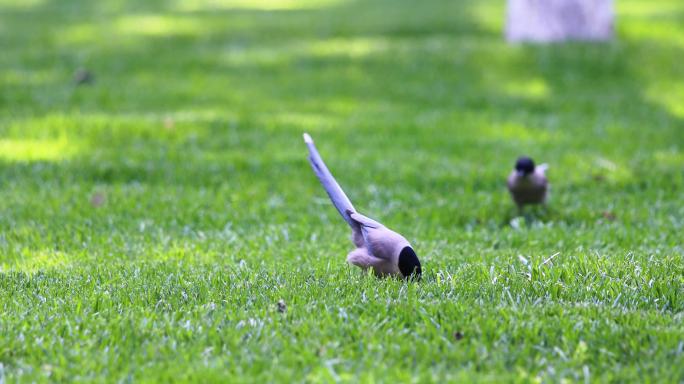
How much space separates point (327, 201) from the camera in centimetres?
729

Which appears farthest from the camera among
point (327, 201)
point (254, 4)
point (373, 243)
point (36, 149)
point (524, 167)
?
point (254, 4)

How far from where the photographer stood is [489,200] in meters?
7.20

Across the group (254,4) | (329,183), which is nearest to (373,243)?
(329,183)

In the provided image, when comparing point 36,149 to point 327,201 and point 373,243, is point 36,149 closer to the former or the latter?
point 327,201

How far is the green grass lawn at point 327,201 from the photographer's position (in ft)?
12.3

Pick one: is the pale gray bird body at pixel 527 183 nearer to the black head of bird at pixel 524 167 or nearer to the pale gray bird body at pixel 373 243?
the black head of bird at pixel 524 167

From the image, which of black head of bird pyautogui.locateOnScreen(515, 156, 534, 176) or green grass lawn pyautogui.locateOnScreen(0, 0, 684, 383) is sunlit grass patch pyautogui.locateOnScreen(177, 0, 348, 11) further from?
black head of bird pyautogui.locateOnScreen(515, 156, 534, 176)

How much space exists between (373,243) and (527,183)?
7.49 ft

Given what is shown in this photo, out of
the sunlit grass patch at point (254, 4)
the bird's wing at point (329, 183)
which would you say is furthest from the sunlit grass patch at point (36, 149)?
the sunlit grass patch at point (254, 4)

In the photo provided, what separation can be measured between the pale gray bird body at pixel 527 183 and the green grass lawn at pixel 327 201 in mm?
229

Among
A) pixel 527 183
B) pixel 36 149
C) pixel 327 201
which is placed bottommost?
pixel 327 201

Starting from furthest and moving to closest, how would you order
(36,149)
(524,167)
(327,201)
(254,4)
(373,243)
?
(254,4) → (36,149) → (327,201) → (524,167) → (373,243)

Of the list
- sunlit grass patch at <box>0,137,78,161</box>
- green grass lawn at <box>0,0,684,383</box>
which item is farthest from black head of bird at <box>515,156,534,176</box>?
sunlit grass patch at <box>0,137,78,161</box>

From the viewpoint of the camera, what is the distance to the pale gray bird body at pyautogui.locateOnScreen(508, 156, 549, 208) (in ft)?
21.4
